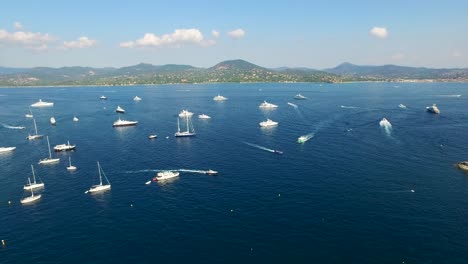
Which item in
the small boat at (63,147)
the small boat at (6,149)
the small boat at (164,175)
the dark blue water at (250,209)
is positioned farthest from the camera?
the small boat at (6,149)

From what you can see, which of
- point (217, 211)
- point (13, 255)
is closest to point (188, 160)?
point (217, 211)

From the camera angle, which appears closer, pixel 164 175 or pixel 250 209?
pixel 250 209

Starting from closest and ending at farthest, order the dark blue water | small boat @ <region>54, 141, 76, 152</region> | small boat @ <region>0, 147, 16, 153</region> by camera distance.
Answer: the dark blue water → small boat @ <region>54, 141, 76, 152</region> → small boat @ <region>0, 147, 16, 153</region>

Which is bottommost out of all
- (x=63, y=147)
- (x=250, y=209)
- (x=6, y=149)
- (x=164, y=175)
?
(x=250, y=209)

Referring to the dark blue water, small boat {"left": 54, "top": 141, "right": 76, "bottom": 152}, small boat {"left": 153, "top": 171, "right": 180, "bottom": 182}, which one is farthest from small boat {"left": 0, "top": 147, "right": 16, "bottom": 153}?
small boat {"left": 153, "top": 171, "right": 180, "bottom": 182}

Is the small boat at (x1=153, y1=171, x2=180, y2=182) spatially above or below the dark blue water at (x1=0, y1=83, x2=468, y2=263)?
above

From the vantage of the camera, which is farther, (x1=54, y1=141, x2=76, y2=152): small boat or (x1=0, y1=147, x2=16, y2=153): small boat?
(x1=0, y1=147, x2=16, y2=153): small boat

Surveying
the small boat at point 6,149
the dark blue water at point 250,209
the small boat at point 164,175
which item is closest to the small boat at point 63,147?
the dark blue water at point 250,209

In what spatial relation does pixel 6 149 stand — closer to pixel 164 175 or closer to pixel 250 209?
pixel 164 175

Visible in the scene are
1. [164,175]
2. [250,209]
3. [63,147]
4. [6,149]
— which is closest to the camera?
[250,209]

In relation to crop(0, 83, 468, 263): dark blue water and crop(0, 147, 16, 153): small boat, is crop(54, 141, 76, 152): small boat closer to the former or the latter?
crop(0, 83, 468, 263): dark blue water

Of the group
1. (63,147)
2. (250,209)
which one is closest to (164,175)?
(250,209)

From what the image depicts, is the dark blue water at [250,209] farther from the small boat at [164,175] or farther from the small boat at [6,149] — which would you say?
the small boat at [6,149]
